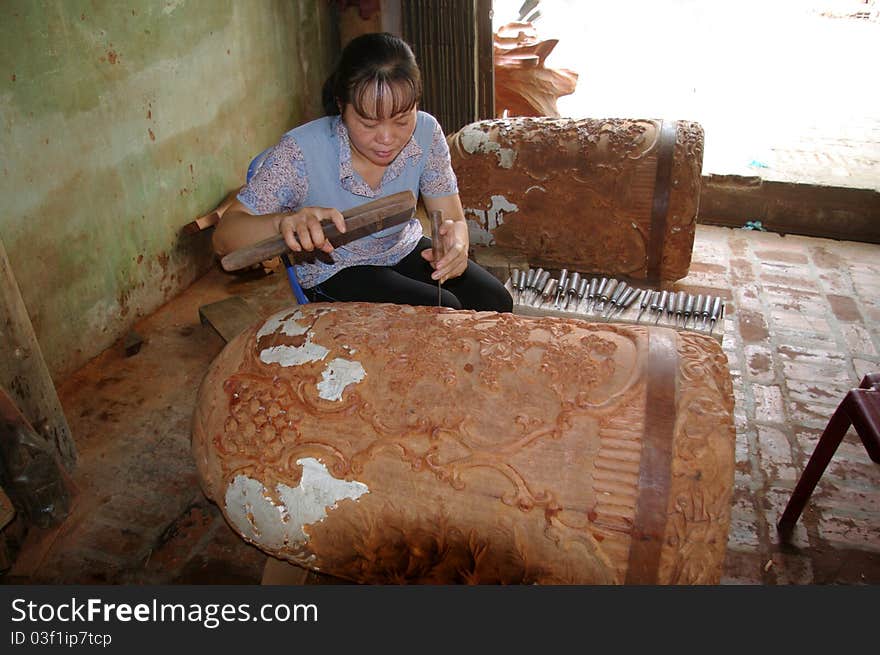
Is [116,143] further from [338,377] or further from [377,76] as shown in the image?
[338,377]

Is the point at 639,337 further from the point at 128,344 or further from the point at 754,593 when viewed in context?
the point at 128,344

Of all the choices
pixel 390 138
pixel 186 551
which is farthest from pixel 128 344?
pixel 390 138

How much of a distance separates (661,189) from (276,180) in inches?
87.5

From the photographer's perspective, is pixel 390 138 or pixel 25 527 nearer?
pixel 390 138

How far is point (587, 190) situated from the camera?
12.0 ft

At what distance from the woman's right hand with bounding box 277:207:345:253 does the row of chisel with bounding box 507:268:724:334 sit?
183cm

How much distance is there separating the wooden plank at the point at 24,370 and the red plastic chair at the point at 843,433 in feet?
8.91

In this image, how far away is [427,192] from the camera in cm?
258

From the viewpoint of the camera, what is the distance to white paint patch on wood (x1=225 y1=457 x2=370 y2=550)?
1.67 metres

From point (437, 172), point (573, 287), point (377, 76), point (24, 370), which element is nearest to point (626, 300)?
point (573, 287)

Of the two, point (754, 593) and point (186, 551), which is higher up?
point (754, 593)

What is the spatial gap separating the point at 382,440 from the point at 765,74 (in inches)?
313

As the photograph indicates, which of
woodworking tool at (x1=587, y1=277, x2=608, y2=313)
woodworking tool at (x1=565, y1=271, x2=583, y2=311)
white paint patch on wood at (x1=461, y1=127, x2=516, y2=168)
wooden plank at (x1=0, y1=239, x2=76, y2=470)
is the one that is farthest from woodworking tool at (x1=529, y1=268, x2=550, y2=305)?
wooden plank at (x1=0, y1=239, x2=76, y2=470)

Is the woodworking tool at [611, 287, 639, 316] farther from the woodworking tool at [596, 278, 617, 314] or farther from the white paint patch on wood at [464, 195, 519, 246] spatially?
the white paint patch on wood at [464, 195, 519, 246]
